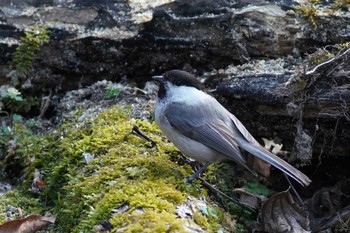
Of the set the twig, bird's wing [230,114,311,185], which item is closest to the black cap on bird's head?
bird's wing [230,114,311,185]

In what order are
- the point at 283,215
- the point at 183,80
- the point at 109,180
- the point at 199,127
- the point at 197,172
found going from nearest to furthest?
the point at 109,180
the point at 283,215
the point at 197,172
the point at 199,127
the point at 183,80

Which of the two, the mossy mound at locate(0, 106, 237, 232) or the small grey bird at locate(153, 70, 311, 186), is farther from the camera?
the small grey bird at locate(153, 70, 311, 186)

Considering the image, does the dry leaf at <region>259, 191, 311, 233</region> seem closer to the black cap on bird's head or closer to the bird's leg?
the bird's leg

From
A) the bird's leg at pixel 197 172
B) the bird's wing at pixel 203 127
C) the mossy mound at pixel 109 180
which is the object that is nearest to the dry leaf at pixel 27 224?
the mossy mound at pixel 109 180

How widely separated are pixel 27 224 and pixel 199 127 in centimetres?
128

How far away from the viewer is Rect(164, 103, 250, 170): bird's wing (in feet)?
13.2

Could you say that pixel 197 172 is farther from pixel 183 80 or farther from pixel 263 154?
pixel 183 80

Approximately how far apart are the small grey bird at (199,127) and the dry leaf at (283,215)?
0.84 ft

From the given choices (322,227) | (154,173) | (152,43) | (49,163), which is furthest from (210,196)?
(152,43)

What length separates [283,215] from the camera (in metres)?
3.82

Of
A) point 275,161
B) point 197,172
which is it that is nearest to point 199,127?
point 197,172

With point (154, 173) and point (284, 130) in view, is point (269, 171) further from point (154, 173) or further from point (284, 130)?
point (154, 173)

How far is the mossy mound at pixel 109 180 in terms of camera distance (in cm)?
329

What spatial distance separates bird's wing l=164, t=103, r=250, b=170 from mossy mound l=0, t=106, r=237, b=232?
25cm
